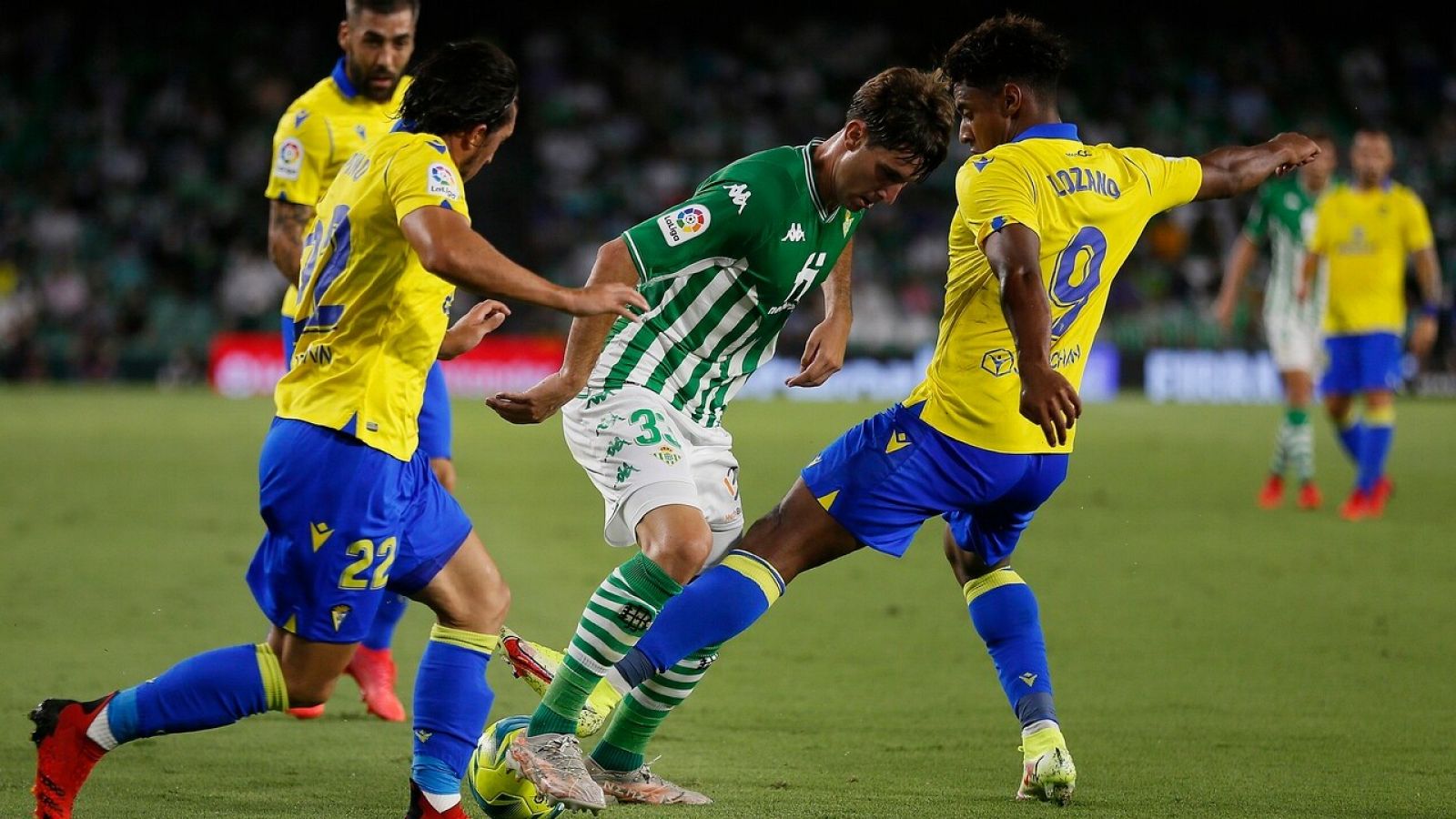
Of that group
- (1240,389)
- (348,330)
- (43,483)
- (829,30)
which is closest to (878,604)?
(348,330)

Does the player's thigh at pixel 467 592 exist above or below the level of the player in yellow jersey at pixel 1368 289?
below

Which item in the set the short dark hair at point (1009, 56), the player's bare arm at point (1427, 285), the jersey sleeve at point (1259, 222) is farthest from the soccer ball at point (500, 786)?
the jersey sleeve at point (1259, 222)

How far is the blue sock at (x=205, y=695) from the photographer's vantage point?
4.00 metres

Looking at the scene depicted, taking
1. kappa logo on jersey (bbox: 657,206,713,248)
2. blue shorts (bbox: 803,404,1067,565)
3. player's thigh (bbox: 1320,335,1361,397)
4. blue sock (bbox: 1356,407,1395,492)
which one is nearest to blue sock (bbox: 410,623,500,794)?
blue shorts (bbox: 803,404,1067,565)

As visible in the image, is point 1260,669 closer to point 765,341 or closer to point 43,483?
point 765,341

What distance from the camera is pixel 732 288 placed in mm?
4758

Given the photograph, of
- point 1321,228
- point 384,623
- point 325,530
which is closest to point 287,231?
point 384,623

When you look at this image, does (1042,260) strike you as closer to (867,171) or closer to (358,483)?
(867,171)

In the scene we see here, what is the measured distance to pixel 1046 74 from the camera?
4.52 metres

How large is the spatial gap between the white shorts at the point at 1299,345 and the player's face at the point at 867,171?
785 cm

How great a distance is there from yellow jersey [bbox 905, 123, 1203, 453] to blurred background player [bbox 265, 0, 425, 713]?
6.48ft

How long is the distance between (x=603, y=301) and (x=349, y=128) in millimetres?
2613

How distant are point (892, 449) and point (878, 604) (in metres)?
3.46

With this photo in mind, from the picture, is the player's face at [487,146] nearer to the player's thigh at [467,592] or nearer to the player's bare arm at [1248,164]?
the player's thigh at [467,592]
